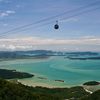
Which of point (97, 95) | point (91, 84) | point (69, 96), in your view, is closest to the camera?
point (97, 95)

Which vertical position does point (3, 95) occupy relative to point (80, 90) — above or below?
above

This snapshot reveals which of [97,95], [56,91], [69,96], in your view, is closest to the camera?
[97,95]

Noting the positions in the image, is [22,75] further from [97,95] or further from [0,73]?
[97,95]

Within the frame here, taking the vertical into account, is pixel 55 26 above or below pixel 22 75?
above

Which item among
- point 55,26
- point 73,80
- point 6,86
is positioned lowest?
point 73,80

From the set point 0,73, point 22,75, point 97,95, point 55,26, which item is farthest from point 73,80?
point 55,26

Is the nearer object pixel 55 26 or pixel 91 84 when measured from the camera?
pixel 55 26

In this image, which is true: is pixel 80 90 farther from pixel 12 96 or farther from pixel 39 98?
pixel 12 96

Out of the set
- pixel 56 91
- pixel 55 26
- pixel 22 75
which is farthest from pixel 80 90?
pixel 55 26

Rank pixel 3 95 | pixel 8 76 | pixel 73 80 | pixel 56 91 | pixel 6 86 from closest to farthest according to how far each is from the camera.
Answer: pixel 3 95, pixel 6 86, pixel 56 91, pixel 73 80, pixel 8 76
